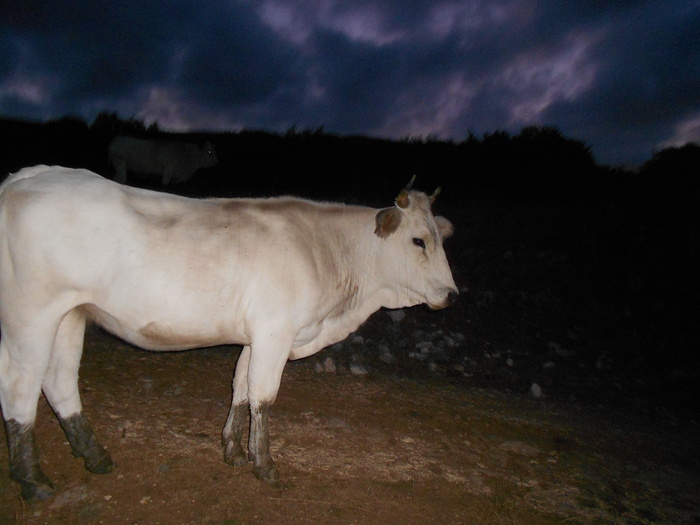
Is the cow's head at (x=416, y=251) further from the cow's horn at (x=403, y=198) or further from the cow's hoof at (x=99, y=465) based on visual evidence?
the cow's hoof at (x=99, y=465)

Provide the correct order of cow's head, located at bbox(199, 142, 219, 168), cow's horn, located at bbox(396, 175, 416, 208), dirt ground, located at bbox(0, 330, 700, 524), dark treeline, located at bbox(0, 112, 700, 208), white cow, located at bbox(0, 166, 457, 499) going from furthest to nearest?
cow's head, located at bbox(199, 142, 219, 168)
dark treeline, located at bbox(0, 112, 700, 208)
cow's horn, located at bbox(396, 175, 416, 208)
dirt ground, located at bbox(0, 330, 700, 524)
white cow, located at bbox(0, 166, 457, 499)

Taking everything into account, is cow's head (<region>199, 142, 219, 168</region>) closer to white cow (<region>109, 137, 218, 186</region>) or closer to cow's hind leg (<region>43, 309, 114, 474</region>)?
white cow (<region>109, 137, 218, 186</region>)

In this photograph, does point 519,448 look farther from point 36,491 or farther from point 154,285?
point 36,491

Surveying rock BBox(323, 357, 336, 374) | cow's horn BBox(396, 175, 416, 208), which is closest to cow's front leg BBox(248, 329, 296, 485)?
cow's horn BBox(396, 175, 416, 208)

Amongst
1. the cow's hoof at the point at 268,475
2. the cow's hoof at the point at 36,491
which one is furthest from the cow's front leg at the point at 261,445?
the cow's hoof at the point at 36,491

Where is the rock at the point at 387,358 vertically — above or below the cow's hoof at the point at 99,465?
above

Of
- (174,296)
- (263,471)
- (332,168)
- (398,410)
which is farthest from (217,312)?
(332,168)

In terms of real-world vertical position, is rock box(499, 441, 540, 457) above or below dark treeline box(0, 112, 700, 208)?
below

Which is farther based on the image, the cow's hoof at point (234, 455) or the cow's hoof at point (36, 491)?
the cow's hoof at point (234, 455)

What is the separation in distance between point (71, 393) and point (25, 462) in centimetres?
55

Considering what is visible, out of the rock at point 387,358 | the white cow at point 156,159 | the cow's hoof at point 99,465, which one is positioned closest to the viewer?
the cow's hoof at point 99,465

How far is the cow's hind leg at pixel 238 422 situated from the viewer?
152 inches

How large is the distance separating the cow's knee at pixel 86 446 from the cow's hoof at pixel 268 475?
3.64 ft

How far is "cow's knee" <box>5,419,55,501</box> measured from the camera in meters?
3.21
